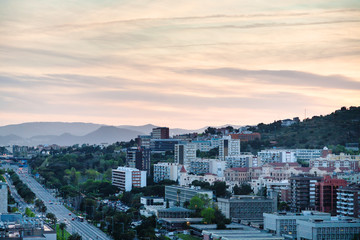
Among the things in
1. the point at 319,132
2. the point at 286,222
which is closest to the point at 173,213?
the point at 286,222

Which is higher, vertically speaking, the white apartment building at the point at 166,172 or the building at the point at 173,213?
the white apartment building at the point at 166,172

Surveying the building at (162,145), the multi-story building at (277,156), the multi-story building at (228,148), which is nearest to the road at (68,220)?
the multi-story building at (228,148)

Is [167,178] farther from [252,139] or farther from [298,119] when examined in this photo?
[298,119]

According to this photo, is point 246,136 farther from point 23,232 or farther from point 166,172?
point 23,232

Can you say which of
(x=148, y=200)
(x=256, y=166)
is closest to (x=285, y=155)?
(x=256, y=166)

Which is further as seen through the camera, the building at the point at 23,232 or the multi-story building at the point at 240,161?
the multi-story building at the point at 240,161

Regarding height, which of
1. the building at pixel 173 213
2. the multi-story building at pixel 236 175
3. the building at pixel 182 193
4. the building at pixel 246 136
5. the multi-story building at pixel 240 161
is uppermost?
the building at pixel 246 136

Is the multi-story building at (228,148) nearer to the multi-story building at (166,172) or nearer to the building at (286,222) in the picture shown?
the multi-story building at (166,172)

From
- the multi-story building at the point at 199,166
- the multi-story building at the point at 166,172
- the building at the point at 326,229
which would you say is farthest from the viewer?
the multi-story building at the point at 199,166
